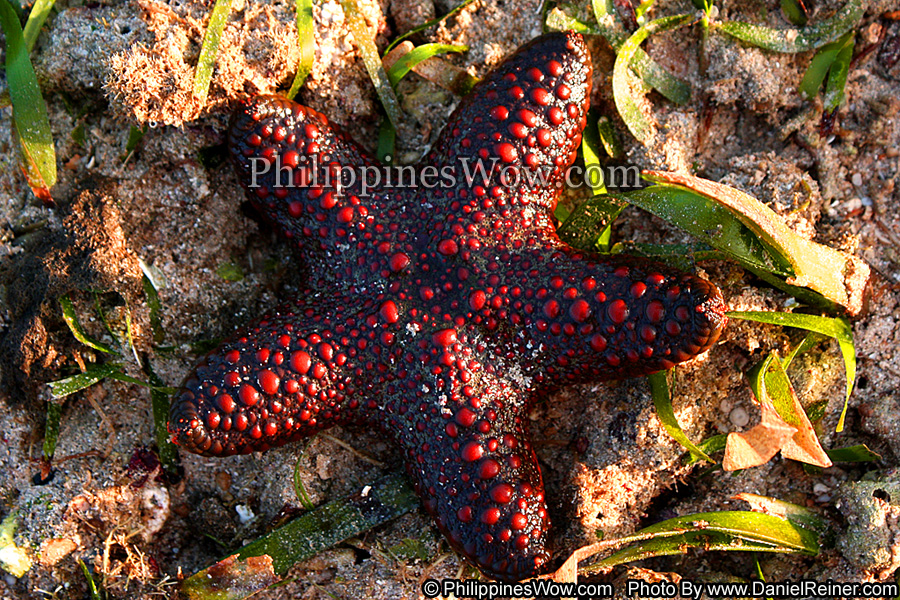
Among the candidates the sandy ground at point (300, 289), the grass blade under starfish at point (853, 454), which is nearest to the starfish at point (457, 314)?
the sandy ground at point (300, 289)

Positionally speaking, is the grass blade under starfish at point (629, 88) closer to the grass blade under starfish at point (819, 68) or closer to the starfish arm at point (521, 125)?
the starfish arm at point (521, 125)

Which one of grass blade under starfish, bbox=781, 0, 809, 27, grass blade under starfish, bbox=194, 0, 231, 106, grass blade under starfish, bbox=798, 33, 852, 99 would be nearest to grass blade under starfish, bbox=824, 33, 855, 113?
grass blade under starfish, bbox=798, 33, 852, 99

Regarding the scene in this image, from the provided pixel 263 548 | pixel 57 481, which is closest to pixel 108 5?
pixel 57 481

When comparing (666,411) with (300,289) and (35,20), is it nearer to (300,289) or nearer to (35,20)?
(300,289)

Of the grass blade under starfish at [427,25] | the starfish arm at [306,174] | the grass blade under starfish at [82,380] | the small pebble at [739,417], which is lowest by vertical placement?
the small pebble at [739,417]

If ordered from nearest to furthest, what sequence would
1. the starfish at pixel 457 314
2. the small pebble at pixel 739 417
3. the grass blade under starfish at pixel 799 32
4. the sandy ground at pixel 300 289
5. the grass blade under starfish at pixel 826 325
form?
the starfish at pixel 457 314 < the grass blade under starfish at pixel 826 325 < the sandy ground at pixel 300 289 < the small pebble at pixel 739 417 < the grass blade under starfish at pixel 799 32

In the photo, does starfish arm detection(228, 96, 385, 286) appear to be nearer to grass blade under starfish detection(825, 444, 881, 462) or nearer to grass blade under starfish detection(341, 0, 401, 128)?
grass blade under starfish detection(341, 0, 401, 128)
